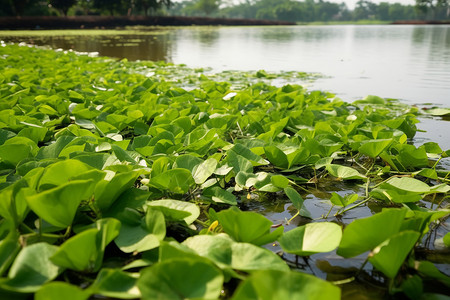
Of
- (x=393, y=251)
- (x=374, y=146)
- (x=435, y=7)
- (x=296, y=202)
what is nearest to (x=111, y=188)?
(x=296, y=202)

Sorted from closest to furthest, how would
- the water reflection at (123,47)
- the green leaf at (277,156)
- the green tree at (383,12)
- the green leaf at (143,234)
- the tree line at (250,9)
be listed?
the green leaf at (143,234)
the green leaf at (277,156)
the water reflection at (123,47)
the tree line at (250,9)
the green tree at (383,12)

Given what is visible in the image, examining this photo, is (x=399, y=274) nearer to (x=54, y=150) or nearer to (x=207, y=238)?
(x=207, y=238)

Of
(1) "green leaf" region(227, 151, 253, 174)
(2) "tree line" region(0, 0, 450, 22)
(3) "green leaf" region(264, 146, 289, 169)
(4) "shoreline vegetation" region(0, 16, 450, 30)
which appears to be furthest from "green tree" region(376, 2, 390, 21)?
(1) "green leaf" region(227, 151, 253, 174)

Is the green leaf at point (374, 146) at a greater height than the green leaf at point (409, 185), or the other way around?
the green leaf at point (374, 146)

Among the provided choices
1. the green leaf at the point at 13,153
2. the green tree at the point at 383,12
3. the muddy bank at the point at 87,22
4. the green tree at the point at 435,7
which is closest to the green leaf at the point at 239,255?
the green leaf at the point at 13,153

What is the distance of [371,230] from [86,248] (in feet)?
1.51

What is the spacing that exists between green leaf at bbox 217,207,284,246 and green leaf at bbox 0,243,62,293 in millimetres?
288

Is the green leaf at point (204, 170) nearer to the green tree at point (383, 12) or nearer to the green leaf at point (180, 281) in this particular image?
the green leaf at point (180, 281)

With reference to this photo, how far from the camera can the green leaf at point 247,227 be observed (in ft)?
2.02

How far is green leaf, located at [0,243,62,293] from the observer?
510mm

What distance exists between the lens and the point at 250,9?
84.1 m

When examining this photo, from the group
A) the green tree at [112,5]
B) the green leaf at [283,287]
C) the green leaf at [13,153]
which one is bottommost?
the green leaf at [283,287]

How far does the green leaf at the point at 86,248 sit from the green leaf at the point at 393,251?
43 cm

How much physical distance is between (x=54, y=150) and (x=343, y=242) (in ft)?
2.68
